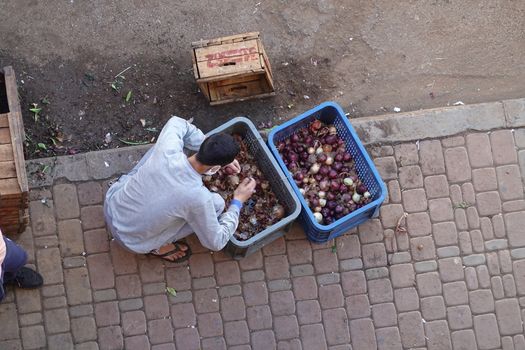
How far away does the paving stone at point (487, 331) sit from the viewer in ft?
20.7

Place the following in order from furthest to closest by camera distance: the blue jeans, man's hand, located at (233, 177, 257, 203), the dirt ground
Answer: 1. the dirt ground
2. man's hand, located at (233, 177, 257, 203)
3. the blue jeans

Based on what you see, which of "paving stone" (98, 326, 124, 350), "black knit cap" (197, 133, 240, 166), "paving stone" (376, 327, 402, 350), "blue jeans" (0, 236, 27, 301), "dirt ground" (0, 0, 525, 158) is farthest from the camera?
"dirt ground" (0, 0, 525, 158)

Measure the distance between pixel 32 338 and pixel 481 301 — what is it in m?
3.90

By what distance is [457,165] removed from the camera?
6.54m

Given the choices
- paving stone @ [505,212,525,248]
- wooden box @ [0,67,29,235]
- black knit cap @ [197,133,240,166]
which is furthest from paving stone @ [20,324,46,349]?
paving stone @ [505,212,525,248]

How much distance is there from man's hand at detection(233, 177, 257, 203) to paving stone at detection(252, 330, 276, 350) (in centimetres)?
126

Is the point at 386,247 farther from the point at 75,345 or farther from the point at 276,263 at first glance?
the point at 75,345

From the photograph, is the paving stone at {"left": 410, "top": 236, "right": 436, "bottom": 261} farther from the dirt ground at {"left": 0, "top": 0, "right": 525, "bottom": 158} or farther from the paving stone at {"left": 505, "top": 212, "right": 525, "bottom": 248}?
the dirt ground at {"left": 0, "top": 0, "right": 525, "bottom": 158}

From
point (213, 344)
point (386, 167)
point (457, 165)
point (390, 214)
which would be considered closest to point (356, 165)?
point (386, 167)

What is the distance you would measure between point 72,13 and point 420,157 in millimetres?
3497

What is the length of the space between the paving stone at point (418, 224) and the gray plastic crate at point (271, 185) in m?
1.13

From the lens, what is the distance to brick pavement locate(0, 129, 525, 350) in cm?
619

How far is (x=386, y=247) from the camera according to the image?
252 inches

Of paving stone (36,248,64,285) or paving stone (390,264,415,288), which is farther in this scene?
paving stone (390,264,415,288)
